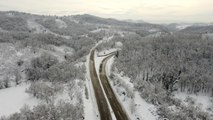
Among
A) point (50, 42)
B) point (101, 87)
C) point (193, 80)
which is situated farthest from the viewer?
point (50, 42)

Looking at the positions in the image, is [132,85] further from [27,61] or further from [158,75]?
[27,61]

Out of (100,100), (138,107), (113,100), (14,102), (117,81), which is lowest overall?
(14,102)

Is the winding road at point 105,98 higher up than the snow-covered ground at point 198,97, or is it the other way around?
the winding road at point 105,98

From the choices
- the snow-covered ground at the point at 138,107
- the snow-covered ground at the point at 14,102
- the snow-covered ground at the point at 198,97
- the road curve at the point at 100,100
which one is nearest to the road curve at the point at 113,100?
the snow-covered ground at the point at 138,107

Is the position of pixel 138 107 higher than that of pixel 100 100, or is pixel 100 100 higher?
pixel 100 100

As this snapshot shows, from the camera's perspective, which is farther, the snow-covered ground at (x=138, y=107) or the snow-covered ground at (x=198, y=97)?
the snow-covered ground at (x=198, y=97)

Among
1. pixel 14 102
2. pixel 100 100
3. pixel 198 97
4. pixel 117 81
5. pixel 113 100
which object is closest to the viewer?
pixel 100 100

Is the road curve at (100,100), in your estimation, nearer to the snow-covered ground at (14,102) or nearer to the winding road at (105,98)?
the winding road at (105,98)

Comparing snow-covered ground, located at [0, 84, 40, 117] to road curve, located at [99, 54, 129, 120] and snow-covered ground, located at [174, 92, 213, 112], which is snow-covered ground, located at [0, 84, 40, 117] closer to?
road curve, located at [99, 54, 129, 120]

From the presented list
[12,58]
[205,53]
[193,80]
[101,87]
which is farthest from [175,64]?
[12,58]

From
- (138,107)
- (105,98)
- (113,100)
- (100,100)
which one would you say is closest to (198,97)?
(138,107)

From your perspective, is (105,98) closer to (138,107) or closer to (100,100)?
(100,100)
